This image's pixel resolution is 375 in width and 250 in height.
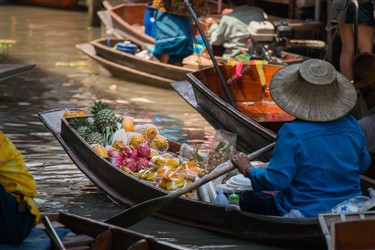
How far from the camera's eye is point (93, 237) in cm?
475

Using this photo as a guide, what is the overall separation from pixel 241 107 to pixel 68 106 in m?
2.90

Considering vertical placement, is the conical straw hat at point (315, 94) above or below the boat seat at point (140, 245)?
above

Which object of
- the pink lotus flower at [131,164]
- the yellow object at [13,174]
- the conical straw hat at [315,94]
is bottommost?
the pink lotus flower at [131,164]

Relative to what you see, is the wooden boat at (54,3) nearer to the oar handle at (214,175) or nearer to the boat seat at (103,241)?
the oar handle at (214,175)

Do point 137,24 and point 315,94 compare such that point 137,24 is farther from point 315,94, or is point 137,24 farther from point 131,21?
point 315,94

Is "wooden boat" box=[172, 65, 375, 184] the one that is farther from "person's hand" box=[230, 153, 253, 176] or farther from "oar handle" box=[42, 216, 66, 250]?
"oar handle" box=[42, 216, 66, 250]

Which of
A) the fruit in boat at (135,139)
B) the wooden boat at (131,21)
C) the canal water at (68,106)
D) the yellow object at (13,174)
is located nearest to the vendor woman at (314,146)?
the canal water at (68,106)

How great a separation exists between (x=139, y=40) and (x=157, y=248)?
388 inches

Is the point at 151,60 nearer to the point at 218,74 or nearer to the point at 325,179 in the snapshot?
the point at 218,74

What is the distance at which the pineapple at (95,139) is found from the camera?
7.50 metres

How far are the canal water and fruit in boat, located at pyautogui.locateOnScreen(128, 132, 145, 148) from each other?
47 centimetres

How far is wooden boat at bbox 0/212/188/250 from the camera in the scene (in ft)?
14.7

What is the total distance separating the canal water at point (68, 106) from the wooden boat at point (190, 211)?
113mm

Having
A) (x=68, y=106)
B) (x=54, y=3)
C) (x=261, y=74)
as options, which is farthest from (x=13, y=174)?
(x=54, y=3)
